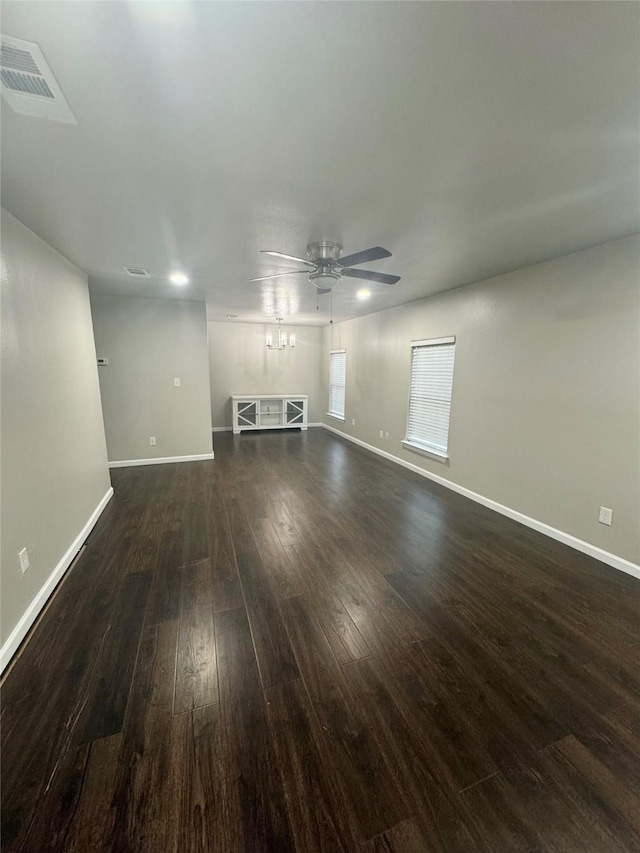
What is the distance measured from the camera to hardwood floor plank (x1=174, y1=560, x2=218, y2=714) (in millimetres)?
1506

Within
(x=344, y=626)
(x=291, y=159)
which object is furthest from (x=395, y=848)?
(x=291, y=159)

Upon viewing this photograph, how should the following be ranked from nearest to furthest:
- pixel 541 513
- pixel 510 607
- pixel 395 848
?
A: pixel 395 848
pixel 510 607
pixel 541 513

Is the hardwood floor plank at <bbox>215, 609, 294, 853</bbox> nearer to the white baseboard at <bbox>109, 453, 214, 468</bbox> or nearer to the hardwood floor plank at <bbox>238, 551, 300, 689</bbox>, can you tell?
the hardwood floor plank at <bbox>238, 551, 300, 689</bbox>

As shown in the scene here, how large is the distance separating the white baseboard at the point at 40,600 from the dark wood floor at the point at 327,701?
73mm

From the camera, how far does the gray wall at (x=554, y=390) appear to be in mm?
2426

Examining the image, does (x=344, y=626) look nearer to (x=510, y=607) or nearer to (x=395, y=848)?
(x=395, y=848)

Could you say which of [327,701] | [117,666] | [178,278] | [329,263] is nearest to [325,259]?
[329,263]

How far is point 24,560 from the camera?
1882 millimetres

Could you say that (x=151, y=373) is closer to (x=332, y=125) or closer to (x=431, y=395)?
(x=431, y=395)

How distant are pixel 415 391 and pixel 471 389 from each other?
3.39 feet

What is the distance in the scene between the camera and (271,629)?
1898 millimetres

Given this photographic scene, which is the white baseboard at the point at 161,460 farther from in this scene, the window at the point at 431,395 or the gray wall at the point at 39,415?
the window at the point at 431,395

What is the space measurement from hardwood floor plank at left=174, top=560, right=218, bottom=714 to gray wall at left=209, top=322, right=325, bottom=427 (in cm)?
517

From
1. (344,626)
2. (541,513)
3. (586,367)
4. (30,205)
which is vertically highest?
(30,205)
